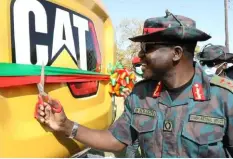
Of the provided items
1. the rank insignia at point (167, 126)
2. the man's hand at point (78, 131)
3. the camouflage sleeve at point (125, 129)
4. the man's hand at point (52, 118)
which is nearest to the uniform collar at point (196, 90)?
the rank insignia at point (167, 126)

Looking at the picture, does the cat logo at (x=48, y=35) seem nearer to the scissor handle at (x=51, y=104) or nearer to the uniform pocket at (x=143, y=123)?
the scissor handle at (x=51, y=104)

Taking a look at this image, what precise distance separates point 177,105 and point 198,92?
0.13m

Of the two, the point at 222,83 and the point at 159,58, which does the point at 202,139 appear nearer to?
the point at 222,83

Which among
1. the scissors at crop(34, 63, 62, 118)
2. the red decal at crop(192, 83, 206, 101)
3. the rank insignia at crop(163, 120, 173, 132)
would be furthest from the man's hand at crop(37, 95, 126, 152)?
the red decal at crop(192, 83, 206, 101)

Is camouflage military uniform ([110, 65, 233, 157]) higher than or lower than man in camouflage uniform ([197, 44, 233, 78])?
lower

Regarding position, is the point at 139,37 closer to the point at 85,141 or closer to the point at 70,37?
the point at 70,37

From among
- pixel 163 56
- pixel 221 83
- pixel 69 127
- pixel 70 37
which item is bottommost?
pixel 69 127

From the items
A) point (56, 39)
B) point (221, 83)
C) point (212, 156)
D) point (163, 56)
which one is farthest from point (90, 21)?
point (212, 156)

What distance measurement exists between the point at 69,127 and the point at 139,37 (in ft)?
2.06

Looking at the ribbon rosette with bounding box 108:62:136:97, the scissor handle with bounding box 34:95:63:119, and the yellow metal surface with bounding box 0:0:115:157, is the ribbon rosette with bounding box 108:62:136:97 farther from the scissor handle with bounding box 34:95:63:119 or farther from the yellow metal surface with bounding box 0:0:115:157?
the scissor handle with bounding box 34:95:63:119

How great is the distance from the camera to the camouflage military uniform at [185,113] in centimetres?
176

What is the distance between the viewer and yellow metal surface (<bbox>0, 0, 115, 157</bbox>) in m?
1.51

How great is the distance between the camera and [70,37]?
6.47ft

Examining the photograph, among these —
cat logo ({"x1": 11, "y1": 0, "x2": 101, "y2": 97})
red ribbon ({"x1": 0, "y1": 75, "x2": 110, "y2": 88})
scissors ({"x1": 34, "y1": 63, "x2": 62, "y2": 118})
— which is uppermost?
cat logo ({"x1": 11, "y1": 0, "x2": 101, "y2": 97})
